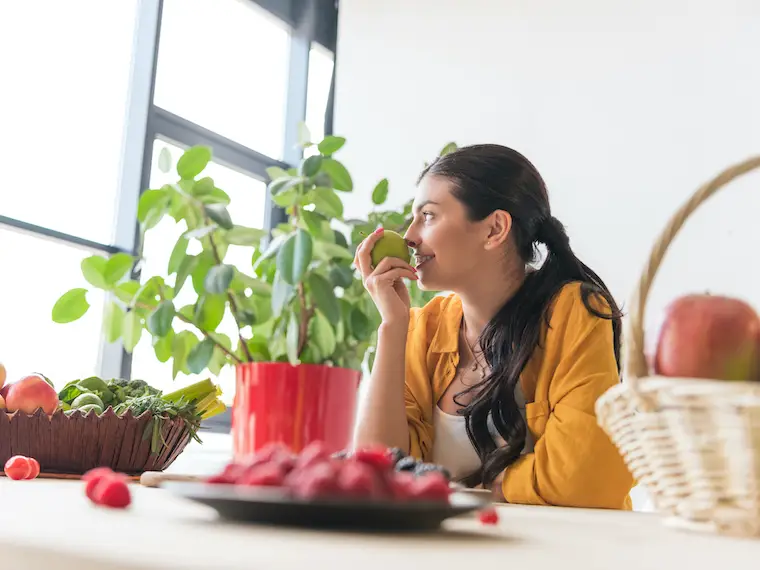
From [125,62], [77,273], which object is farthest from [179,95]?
[77,273]

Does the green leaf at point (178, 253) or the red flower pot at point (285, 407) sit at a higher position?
the green leaf at point (178, 253)

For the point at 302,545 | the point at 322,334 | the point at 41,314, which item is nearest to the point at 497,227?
the point at 322,334

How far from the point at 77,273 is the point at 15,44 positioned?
864mm

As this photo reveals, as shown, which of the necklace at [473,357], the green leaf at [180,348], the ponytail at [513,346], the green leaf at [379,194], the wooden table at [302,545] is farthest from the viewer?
the green leaf at [379,194]

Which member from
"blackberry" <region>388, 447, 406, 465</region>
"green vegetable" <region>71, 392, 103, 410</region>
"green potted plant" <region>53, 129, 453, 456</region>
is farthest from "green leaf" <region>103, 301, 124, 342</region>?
"blackberry" <region>388, 447, 406, 465</region>

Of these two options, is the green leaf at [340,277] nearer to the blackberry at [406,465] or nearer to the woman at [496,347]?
the woman at [496,347]

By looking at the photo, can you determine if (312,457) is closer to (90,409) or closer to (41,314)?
(90,409)

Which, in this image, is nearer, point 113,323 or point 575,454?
point 575,454

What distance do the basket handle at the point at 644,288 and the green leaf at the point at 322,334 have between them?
4.48 ft

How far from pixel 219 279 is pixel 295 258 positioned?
19 cm

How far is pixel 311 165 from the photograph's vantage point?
6.76 feet

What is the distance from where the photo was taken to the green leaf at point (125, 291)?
204 centimetres

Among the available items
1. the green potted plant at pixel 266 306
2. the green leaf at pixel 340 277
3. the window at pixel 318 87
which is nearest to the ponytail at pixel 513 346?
the green potted plant at pixel 266 306

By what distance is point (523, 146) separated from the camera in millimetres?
3340
